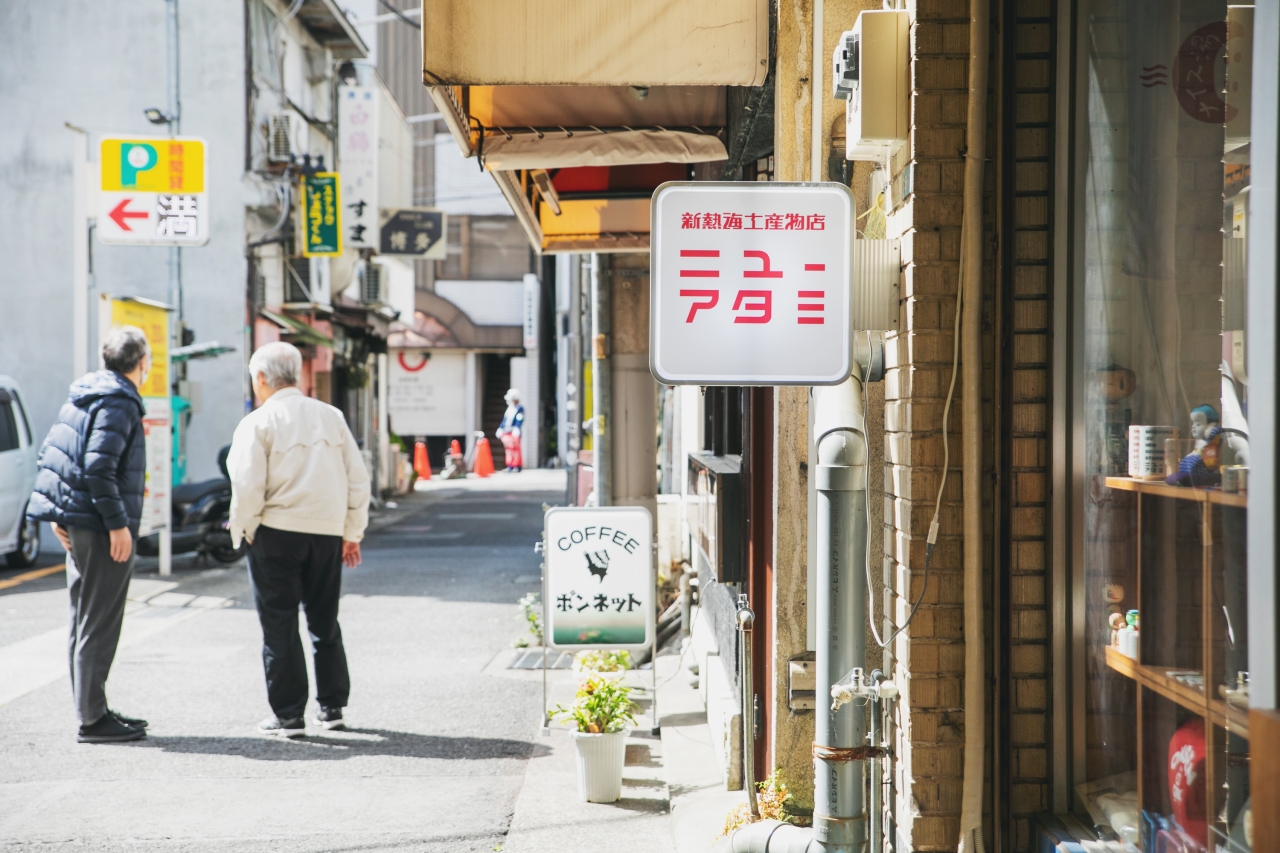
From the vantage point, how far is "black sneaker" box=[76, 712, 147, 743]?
6.04 m

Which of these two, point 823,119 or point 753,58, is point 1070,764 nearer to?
point 823,119

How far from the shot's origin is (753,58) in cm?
422

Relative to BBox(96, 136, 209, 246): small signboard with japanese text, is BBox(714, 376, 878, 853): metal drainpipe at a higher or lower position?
lower

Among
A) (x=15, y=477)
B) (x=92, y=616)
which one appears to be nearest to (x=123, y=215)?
(x=15, y=477)

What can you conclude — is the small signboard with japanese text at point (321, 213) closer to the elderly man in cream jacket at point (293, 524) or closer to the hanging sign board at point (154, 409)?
the hanging sign board at point (154, 409)

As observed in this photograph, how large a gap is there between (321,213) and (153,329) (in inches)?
242

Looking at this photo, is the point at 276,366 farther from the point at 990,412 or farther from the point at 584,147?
the point at 990,412

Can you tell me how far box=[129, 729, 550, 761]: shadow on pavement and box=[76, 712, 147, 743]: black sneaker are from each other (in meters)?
0.07

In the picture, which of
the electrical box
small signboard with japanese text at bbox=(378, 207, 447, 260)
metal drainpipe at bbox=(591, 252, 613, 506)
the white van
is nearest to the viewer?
the electrical box

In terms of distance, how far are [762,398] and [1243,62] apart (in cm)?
295

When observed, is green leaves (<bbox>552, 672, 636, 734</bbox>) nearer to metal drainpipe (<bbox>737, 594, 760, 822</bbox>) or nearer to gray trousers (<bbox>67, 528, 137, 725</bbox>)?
metal drainpipe (<bbox>737, 594, 760, 822</bbox>)

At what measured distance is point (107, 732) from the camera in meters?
6.06

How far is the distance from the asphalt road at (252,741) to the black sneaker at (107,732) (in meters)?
0.07

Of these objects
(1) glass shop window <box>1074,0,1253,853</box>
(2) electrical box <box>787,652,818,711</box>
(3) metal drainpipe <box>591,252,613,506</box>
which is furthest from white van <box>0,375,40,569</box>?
(1) glass shop window <box>1074,0,1253,853</box>
